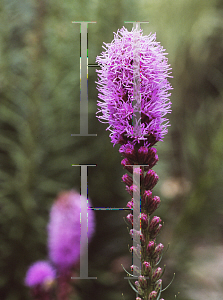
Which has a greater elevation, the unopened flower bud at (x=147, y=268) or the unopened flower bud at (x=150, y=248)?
the unopened flower bud at (x=150, y=248)

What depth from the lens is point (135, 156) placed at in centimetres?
46

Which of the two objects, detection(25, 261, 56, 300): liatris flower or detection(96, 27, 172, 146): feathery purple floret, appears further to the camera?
detection(25, 261, 56, 300): liatris flower

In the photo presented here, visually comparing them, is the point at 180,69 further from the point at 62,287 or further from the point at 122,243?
the point at 62,287

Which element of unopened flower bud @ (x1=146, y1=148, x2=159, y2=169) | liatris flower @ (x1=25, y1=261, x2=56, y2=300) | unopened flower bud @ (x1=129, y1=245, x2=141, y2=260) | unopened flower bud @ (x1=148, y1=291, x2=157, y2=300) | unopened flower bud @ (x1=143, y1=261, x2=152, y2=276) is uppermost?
unopened flower bud @ (x1=146, y1=148, x2=159, y2=169)

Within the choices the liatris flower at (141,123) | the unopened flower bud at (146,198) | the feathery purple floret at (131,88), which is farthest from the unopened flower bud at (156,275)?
the feathery purple floret at (131,88)

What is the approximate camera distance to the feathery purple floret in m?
0.46

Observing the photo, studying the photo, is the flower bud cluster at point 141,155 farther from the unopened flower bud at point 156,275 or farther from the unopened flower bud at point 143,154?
the unopened flower bud at point 156,275

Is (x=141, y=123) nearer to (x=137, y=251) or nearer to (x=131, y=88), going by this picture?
(x=131, y=88)

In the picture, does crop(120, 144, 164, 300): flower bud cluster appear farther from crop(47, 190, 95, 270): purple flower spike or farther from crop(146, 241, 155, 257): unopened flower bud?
crop(47, 190, 95, 270): purple flower spike

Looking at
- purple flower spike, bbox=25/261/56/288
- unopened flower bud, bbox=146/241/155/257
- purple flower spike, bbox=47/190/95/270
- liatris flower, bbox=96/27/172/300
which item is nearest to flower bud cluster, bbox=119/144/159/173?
liatris flower, bbox=96/27/172/300

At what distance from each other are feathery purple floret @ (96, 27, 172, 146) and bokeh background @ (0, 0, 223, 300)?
23cm

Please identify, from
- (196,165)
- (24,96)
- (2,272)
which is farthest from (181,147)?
(2,272)

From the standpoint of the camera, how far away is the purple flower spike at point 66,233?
0.61m

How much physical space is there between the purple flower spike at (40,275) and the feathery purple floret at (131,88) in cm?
36
